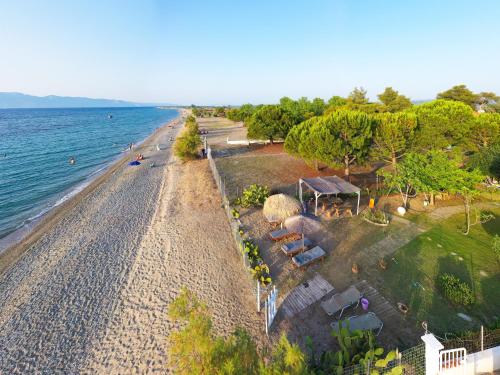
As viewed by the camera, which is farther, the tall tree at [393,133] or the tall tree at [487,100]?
the tall tree at [487,100]

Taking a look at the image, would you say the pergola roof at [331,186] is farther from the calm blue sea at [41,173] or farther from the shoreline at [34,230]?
the calm blue sea at [41,173]

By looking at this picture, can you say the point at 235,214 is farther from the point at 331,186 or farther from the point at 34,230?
the point at 34,230

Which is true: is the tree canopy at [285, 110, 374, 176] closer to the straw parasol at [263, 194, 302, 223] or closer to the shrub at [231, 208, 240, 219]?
the straw parasol at [263, 194, 302, 223]

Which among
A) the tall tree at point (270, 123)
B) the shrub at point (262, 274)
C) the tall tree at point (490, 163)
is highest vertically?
the tall tree at point (270, 123)

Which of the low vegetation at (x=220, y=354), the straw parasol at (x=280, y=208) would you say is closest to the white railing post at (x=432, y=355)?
the low vegetation at (x=220, y=354)

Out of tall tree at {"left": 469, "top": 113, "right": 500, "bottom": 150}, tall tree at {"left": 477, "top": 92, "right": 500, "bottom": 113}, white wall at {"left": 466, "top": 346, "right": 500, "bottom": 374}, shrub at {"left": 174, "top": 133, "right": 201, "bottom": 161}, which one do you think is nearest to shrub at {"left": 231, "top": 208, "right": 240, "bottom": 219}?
white wall at {"left": 466, "top": 346, "right": 500, "bottom": 374}

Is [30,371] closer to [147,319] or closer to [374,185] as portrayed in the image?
[147,319]

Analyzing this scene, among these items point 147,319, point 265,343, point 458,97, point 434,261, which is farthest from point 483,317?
point 458,97
